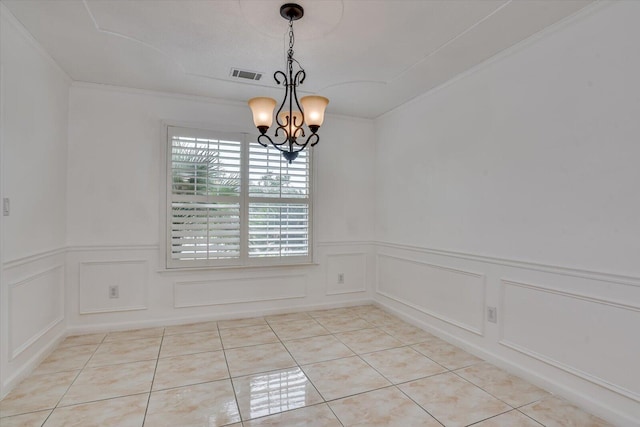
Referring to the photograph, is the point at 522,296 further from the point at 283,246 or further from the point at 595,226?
the point at 283,246

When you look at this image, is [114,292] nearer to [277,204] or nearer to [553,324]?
[277,204]

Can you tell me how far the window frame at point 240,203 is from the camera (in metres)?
3.66

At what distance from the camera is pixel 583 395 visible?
2184 mm

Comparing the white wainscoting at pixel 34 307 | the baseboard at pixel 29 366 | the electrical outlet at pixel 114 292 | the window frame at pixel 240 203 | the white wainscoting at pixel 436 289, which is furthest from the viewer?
the window frame at pixel 240 203

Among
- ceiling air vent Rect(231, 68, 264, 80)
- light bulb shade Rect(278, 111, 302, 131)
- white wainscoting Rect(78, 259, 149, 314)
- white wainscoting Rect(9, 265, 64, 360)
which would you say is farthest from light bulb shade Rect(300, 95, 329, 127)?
white wainscoting Rect(78, 259, 149, 314)

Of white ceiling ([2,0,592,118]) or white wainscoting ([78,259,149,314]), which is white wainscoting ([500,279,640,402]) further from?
white wainscoting ([78,259,149,314])

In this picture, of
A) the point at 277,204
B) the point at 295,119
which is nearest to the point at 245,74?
the point at 295,119

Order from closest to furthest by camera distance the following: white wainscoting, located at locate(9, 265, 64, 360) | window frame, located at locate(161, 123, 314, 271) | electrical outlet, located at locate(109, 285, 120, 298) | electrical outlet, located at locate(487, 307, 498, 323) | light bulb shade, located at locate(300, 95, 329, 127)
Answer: light bulb shade, located at locate(300, 95, 329, 127)
white wainscoting, located at locate(9, 265, 64, 360)
electrical outlet, located at locate(487, 307, 498, 323)
electrical outlet, located at locate(109, 285, 120, 298)
window frame, located at locate(161, 123, 314, 271)

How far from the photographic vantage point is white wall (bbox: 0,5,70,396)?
2328 millimetres

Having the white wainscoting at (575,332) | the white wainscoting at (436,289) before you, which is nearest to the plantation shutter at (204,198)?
the white wainscoting at (436,289)

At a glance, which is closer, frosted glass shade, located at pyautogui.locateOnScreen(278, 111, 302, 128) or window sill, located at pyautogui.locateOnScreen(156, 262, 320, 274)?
frosted glass shade, located at pyautogui.locateOnScreen(278, 111, 302, 128)

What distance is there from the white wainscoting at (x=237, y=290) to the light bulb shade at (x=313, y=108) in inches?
96.4

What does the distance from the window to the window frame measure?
0.4 inches

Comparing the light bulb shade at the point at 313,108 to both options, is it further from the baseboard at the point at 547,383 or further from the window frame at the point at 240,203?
the baseboard at the point at 547,383
